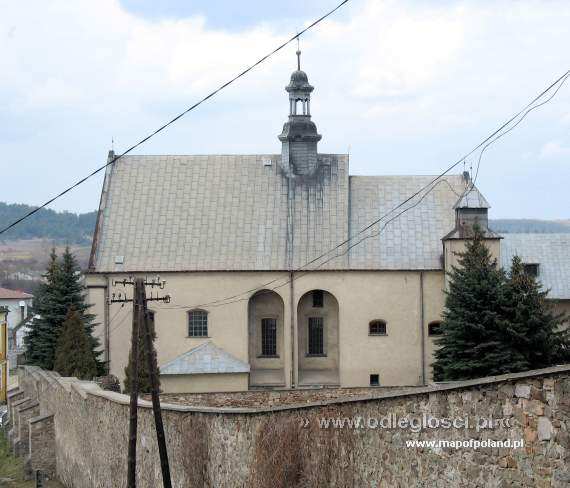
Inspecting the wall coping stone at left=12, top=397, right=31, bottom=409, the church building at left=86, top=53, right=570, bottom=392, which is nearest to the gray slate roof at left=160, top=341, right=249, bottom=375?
the church building at left=86, top=53, right=570, bottom=392

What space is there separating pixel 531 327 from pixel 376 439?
21151 mm

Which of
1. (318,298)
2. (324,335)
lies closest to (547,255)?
(318,298)

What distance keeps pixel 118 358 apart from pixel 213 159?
33.3ft

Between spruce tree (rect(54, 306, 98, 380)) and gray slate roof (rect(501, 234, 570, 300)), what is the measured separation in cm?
1758

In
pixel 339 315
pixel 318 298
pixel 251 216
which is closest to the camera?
pixel 339 315

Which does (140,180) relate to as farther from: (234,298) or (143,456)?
(143,456)

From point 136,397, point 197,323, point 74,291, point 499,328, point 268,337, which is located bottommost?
point 136,397

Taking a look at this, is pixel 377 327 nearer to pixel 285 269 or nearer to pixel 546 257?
pixel 285 269

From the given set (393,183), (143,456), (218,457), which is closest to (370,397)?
(218,457)

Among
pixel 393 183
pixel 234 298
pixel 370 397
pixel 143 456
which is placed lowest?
pixel 143 456

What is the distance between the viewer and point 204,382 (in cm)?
4156

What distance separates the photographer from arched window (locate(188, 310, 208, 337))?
1730 inches

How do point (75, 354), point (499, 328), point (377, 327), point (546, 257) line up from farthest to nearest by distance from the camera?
point (546, 257)
point (377, 327)
point (75, 354)
point (499, 328)

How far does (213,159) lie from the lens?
4797 cm
